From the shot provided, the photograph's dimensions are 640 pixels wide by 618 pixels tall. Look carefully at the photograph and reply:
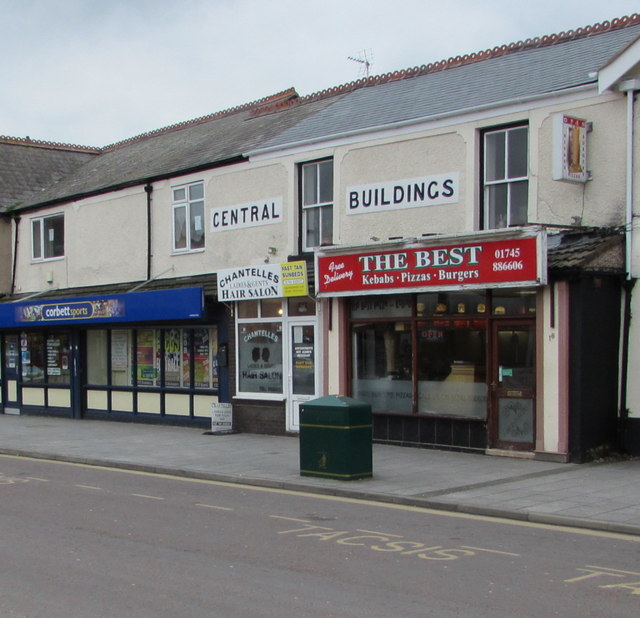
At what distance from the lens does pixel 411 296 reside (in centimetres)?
1543

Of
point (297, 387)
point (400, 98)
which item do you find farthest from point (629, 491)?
point (400, 98)

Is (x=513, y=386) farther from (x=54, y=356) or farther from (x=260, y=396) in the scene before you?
(x=54, y=356)

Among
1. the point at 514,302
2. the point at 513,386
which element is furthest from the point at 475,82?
the point at 513,386

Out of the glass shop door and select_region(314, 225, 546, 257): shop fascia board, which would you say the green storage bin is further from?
select_region(314, 225, 546, 257): shop fascia board

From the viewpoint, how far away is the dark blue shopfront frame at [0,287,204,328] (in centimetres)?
1830

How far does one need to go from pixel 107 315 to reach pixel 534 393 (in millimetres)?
10585

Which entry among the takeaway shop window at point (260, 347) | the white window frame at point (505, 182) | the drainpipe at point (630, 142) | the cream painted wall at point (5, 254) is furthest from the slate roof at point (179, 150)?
the drainpipe at point (630, 142)

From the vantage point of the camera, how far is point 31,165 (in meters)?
27.1

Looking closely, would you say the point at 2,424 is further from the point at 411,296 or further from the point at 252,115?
the point at 411,296

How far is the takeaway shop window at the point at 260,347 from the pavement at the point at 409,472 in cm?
108

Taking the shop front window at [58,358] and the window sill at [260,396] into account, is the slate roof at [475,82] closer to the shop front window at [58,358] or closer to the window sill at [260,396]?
A: the window sill at [260,396]

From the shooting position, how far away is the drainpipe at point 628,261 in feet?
43.0

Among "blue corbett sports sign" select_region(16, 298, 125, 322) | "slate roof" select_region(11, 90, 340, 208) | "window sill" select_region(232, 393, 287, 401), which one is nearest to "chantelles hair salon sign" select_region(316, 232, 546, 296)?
"window sill" select_region(232, 393, 287, 401)

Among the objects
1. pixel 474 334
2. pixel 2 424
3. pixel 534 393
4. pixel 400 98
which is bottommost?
pixel 2 424
